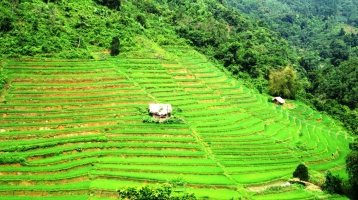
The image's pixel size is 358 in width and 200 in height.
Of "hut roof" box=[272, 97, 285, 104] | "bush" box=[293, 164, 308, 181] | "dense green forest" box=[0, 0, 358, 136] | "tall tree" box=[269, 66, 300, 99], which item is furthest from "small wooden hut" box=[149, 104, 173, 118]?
"tall tree" box=[269, 66, 300, 99]

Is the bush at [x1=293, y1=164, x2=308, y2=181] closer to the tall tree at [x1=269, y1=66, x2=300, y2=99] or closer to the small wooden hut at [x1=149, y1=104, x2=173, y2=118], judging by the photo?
the small wooden hut at [x1=149, y1=104, x2=173, y2=118]

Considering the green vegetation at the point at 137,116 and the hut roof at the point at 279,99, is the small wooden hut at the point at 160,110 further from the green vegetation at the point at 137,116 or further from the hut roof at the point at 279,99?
the hut roof at the point at 279,99

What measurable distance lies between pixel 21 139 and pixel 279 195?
2147 centimetres

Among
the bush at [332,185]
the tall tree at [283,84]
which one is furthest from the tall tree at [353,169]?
the tall tree at [283,84]

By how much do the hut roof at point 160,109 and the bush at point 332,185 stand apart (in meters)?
16.0

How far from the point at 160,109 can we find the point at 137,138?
4.63 m

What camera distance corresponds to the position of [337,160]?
36719 millimetres

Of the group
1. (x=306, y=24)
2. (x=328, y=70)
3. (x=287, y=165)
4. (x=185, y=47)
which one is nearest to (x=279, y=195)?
(x=287, y=165)

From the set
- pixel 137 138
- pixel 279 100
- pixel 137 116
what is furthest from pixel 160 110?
pixel 279 100

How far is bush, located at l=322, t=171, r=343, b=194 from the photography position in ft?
96.4

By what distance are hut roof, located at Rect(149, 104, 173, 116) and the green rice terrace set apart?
1.06 meters

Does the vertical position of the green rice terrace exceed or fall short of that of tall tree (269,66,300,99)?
it falls short

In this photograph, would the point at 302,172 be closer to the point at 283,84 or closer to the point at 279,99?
the point at 279,99

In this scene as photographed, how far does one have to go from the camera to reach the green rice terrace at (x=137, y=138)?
2486 cm
